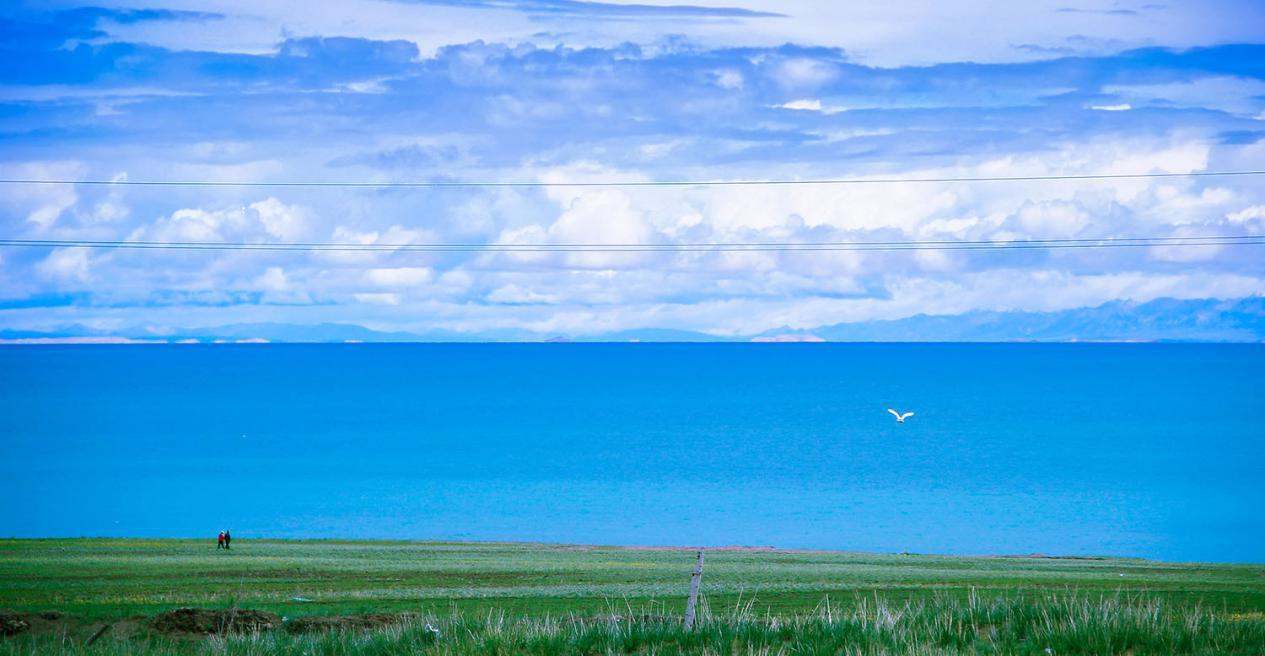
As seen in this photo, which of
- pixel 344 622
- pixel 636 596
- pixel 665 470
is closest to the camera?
pixel 344 622

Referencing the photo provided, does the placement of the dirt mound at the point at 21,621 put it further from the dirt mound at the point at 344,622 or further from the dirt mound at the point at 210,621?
the dirt mound at the point at 344,622

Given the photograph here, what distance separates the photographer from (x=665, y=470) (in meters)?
76.1

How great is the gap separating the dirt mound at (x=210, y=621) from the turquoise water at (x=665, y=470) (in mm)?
34662

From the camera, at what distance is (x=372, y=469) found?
78.6m

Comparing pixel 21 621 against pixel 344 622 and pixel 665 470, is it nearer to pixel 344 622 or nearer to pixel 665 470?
pixel 344 622

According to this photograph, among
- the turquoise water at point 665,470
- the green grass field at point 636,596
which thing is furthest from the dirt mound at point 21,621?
the turquoise water at point 665,470

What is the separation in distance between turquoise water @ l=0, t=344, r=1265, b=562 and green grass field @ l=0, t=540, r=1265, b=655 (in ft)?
53.6

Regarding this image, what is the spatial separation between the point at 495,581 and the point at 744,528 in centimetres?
2923

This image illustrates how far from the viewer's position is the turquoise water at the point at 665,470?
172ft

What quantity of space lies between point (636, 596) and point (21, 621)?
9810mm

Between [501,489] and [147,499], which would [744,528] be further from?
[147,499]

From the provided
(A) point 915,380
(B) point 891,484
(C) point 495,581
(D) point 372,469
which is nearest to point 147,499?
(D) point 372,469

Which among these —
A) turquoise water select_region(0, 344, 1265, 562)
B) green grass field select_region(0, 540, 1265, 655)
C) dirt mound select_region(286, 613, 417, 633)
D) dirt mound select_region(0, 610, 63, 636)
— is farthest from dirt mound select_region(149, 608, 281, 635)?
turquoise water select_region(0, 344, 1265, 562)

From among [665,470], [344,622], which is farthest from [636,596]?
[665,470]
